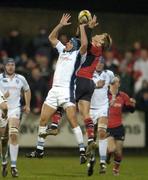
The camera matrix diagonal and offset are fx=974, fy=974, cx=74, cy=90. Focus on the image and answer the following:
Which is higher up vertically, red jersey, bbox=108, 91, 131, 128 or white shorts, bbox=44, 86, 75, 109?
white shorts, bbox=44, 86, 75, 109

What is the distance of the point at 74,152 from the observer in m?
27.8

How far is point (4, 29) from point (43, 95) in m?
4.79

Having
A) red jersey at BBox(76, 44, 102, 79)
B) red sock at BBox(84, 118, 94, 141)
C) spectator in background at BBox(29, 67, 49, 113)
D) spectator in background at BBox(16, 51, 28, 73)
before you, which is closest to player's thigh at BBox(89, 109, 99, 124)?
red jersey at BBox(76, 44, 102, 79)

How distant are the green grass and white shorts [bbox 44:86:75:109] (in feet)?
4.54

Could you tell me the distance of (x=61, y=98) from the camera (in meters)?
18.5

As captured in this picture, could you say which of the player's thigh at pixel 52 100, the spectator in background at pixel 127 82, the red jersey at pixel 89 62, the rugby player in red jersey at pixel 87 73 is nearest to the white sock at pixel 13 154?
the player's thigh at pixel 52 100

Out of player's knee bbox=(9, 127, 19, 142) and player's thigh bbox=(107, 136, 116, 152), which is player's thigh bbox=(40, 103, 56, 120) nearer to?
player's knee bbox=(9, 127, 19, 142)

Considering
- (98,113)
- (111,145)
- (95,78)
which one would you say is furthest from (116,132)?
(95,78)

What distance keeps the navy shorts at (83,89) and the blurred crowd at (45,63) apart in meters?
7.90

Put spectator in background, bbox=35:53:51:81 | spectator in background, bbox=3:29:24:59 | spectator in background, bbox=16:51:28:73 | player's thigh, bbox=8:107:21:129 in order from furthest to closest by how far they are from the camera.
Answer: spectator in background, bbox=3:29:24:59 → spectator in background, bbox=35:53:51:81 → spectator in background, bbox=16:51:28:73 → player's thigh, bbox=8:107:21:129

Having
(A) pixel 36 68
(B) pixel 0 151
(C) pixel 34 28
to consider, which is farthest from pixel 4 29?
(B) pixel 0 151

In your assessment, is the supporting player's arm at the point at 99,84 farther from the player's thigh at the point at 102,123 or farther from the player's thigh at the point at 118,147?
the player's thigh at the point at 118,147

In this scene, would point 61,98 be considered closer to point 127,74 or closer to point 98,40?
point 98,40

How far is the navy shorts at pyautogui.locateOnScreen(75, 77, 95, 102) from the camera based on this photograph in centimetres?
1884
